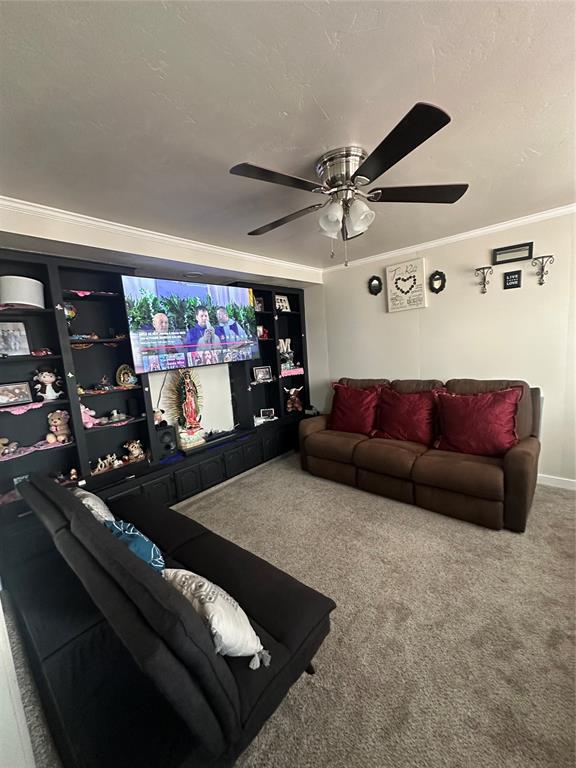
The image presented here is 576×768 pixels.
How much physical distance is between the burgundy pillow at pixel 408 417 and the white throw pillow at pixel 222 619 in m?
2.37

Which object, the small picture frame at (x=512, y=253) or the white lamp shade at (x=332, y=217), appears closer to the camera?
the white lamp shade at (x=332, y=217)

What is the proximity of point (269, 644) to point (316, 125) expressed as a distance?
210 centimetres

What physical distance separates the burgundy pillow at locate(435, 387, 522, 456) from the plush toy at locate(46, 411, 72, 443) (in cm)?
311

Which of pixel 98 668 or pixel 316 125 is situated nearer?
pixel 98 668

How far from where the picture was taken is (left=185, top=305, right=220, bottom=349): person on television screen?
3.02 m

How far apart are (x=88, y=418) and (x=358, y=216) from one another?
98.2 inches

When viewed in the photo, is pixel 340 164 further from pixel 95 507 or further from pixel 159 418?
pixel 159 418

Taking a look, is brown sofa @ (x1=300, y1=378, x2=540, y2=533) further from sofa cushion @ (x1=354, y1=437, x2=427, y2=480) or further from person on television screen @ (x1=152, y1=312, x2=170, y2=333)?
person on television screen @ (x1=152, y1=312, x2=170, y2=333)

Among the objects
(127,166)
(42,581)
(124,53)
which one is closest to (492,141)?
(124,53)

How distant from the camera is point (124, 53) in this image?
3.21 ft

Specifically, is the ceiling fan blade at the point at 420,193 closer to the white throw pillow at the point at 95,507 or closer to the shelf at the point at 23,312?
the white throw pillow at the point at 95,507

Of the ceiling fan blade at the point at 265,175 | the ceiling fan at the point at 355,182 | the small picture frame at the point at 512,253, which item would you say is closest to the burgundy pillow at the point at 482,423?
the small picture frame at the point at 512,253

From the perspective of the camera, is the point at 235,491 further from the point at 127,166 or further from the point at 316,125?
the point at 316,125

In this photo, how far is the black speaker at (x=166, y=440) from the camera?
293 centimetres
